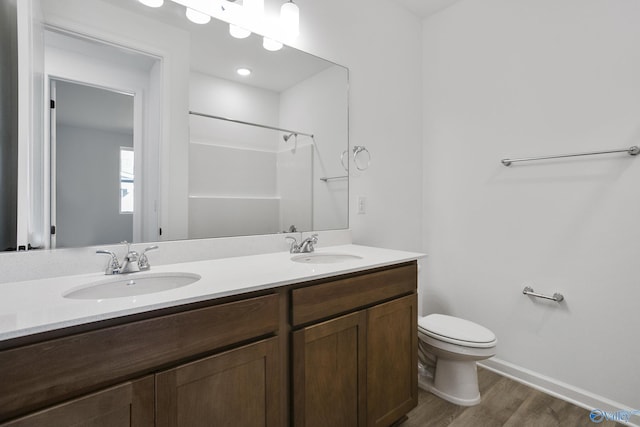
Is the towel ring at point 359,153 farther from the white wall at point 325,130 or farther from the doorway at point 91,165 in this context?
the doorway at point 91,165

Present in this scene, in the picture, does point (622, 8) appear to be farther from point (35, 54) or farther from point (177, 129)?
point (35, 54)

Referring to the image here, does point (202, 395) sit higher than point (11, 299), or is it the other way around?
point (11, 299)

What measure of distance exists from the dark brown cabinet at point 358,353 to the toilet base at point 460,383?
12.6 inches

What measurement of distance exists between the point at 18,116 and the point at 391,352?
1619 millimetres

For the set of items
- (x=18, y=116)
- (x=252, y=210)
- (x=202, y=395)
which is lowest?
(x=202, y=395)

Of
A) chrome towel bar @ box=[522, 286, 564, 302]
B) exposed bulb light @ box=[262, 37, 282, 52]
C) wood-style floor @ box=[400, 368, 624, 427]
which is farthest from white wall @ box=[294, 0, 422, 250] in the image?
wood-style floor @ box=[400, 368, 624, 427]

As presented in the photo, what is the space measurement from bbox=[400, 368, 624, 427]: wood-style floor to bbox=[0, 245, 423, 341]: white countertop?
0.85 m

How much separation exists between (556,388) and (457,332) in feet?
2.32

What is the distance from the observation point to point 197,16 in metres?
1.41

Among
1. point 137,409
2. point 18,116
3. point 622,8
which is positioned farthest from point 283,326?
point 622,8

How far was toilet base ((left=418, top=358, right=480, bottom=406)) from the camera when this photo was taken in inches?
66.0

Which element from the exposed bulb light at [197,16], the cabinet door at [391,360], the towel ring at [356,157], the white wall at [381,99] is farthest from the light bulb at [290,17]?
the cabinet door at [391,360]

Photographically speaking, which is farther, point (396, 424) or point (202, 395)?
point (396, 424)

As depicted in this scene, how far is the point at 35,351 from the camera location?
633 millimetres
